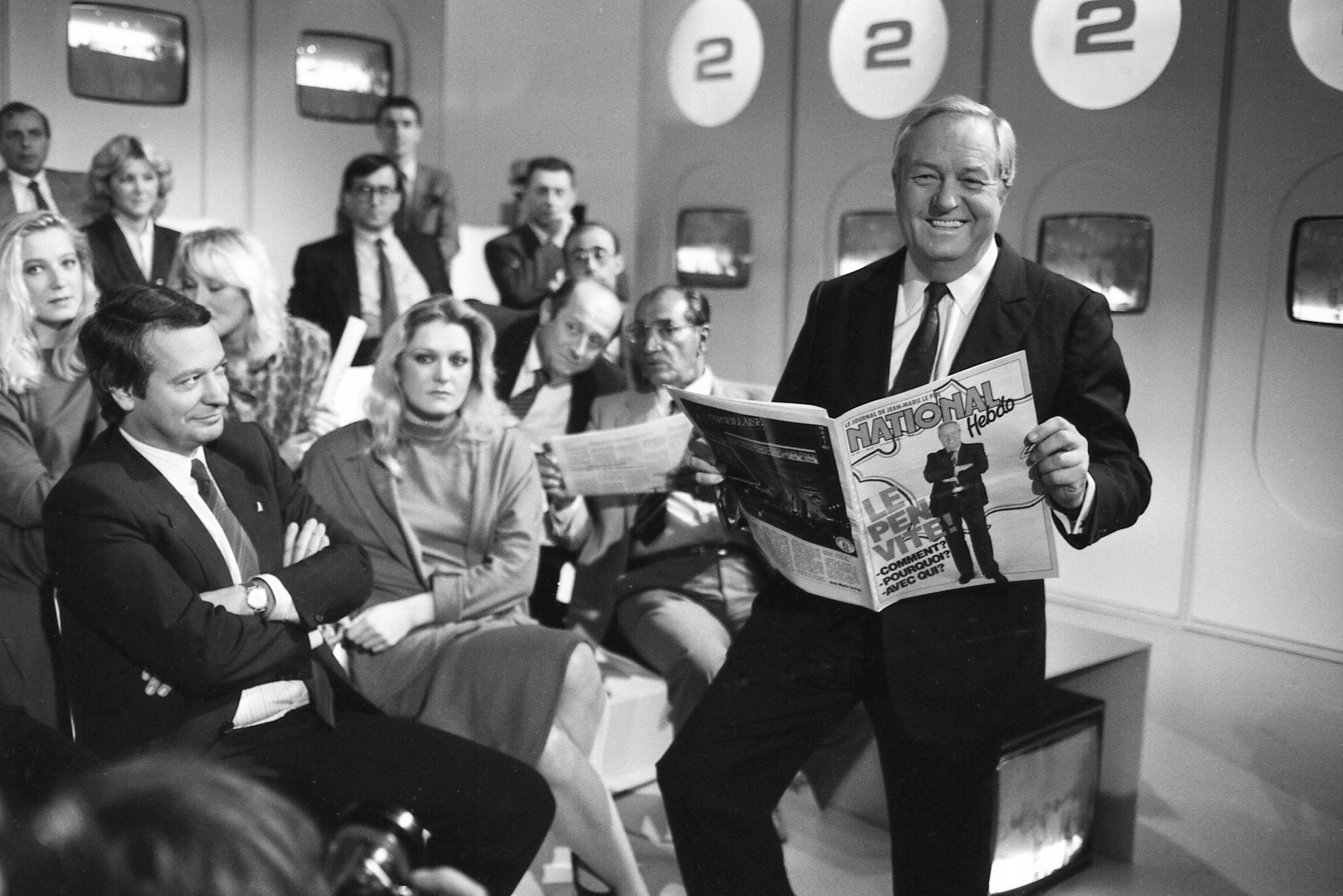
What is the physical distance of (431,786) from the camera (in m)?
1.68

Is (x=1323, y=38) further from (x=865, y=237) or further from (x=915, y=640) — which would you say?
(x=915, y=640)

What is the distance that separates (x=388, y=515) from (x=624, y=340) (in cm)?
103

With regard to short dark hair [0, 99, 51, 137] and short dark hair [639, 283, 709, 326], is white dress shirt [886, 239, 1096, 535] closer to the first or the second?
short dark hair [639, 283, 709, 326]

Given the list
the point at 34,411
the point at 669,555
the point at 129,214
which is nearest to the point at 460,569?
the point at 669,555

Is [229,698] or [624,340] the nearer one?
[229,698]

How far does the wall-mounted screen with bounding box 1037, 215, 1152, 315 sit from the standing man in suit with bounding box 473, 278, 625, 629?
118cm

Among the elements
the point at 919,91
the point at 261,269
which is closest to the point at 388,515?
the point at 261,269

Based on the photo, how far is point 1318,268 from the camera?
180 centimetres

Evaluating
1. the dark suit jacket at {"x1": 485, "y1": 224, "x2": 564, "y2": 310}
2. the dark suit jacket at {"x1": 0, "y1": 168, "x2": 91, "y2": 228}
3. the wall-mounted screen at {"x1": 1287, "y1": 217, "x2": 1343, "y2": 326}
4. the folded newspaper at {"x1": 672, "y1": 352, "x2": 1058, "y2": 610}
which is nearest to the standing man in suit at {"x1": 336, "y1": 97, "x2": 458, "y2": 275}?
the dark suit jacket at {"x1": 485, "y1": 224, "x2": 564, "y2": 310}

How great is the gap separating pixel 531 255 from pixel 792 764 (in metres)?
2.15

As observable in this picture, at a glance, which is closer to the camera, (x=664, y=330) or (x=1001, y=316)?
(x=1001, y=316)

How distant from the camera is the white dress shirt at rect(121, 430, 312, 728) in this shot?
163cm

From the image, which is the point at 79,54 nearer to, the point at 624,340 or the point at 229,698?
the point at 229,698

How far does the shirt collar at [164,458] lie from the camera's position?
5.32ft
